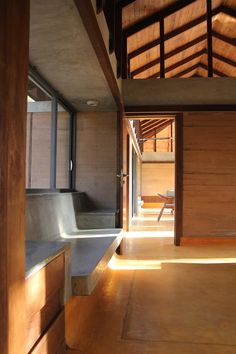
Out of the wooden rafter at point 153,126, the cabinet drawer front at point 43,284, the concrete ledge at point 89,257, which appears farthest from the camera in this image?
the wooden rafter at point 153,126

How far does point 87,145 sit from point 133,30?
2.06 meters

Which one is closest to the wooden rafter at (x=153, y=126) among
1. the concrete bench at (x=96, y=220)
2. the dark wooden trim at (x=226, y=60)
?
the dark wooden trim at (x=226, y=60)

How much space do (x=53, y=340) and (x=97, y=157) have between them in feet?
10.5

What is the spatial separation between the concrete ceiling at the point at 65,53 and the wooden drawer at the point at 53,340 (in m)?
1.75

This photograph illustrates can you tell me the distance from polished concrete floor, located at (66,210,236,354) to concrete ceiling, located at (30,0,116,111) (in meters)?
1.77

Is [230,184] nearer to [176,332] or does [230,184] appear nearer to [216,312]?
[216,312]

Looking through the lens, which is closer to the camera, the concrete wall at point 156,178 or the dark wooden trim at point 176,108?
the dark wooden trim at point 176,108

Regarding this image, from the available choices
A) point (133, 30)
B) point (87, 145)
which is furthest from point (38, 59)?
point (133, 30)

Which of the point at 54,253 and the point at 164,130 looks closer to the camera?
the point at 54,253

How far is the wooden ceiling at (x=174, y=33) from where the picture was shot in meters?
5.05

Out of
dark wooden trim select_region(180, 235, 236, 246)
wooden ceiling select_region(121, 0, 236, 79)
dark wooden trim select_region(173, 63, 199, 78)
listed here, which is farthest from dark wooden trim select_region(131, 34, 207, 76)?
dark wooden trim select_region(180, 235, 236, 246)

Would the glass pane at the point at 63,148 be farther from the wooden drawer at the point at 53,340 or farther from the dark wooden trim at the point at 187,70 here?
the dark wooden trim at the point at 187,70

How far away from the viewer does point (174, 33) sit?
562 centimetres

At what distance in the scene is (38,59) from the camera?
276 centimetres
